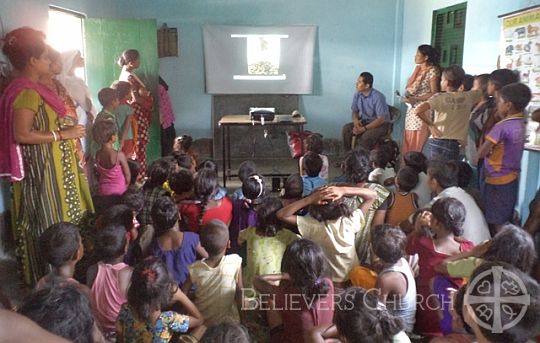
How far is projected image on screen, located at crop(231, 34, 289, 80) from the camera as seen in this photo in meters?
6.14

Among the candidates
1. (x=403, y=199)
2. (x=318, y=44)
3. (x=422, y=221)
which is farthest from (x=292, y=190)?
(x=318, y=44)

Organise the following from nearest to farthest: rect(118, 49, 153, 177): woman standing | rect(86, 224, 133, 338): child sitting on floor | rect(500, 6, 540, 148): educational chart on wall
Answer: rect(86, 224, 133, 338): child sitting on floor, rect(500, 6, 540, 148): educational chart on wall, rect(118, 49, 153, 177): woman standing

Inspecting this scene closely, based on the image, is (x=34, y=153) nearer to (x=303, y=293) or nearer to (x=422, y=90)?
(x=303, y=293)

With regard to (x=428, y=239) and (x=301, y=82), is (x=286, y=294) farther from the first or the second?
(x=301, y=82)

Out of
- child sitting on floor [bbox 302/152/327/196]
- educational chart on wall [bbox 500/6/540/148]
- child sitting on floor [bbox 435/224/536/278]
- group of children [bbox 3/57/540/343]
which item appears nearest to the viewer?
group of children [bbox 3/57/540/343]

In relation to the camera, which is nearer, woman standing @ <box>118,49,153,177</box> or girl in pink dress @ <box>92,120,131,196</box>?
girl in pink dress @ <box>92,120,131,196</box>

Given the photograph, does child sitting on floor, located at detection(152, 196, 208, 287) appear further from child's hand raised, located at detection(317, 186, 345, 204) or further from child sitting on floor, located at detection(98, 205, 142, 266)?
child's hand raised, located at detection(317, 186, 345, 204)

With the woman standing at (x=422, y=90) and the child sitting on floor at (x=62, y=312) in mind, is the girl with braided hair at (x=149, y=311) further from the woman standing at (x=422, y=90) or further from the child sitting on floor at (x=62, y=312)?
the woman standing at (x=422, y=90)

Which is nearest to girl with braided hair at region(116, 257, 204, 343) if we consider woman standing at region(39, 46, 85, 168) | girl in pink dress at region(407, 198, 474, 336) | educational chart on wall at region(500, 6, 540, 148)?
girl in pink dress at region(407, 198, 474, 336)

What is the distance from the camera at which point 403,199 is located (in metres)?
2.44

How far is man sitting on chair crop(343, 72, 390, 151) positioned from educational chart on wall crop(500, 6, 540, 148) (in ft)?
5.27

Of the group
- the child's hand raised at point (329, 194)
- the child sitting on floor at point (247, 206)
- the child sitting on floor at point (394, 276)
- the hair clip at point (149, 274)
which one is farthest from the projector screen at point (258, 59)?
the hair clip at point (149, 274)

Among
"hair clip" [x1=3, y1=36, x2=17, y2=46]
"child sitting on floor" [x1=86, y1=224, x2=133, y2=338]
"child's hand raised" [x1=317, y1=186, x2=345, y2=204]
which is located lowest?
"child sitting on floor" [x1=86, y1=224, x2=133, y2=338]

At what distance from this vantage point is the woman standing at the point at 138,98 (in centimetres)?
419
